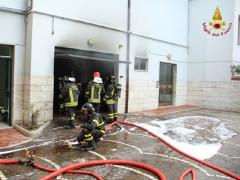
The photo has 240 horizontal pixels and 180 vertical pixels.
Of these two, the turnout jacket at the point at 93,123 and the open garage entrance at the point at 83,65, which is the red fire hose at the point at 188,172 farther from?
the open garage entrance at the point at 83,65

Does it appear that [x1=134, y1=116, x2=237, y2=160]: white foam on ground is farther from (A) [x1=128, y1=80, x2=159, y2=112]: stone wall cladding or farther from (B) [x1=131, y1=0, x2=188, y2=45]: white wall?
(B) [x1=131, y1=0, x2=188, y2=45]: white wall

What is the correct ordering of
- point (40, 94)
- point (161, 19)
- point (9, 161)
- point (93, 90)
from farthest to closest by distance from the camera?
point (161, 19)
point (93, 90)
point (40, 94)
point (9, 161)

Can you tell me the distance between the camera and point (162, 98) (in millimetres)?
13867

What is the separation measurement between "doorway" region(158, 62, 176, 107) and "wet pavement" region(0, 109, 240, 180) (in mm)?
5698

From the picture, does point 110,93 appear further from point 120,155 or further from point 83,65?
point 83,65

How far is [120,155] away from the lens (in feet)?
18.3

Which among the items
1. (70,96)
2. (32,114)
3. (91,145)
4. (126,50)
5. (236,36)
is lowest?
(91,145)

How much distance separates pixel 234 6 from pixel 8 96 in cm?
1225

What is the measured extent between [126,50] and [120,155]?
6.44 meters

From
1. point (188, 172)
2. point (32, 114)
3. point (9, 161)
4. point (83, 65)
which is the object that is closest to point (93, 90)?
point (32, 114)

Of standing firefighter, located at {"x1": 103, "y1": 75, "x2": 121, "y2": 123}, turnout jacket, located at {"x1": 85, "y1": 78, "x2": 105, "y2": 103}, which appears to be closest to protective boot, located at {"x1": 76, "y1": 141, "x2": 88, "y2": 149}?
turnout jacket, located at {"x1": 85, "y1": 78, "x2": 105, "y2": 103}

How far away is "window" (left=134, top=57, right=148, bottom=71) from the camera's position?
11.7 meters

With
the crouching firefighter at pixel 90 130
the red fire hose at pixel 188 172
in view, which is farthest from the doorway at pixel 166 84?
the red fire hose at pixel 188 172

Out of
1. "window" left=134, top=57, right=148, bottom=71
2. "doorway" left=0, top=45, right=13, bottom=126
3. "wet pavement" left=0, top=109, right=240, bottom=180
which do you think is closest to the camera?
"wet pavement" left=0, top=109, right=240, bottom=180
